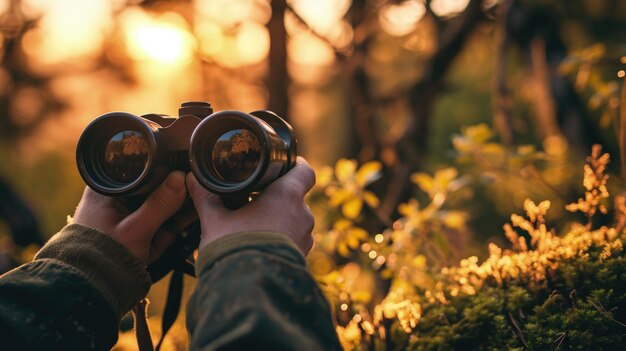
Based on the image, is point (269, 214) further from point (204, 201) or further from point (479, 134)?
point (479, 134)

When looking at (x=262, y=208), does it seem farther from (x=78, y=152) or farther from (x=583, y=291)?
(x=583, y=291)

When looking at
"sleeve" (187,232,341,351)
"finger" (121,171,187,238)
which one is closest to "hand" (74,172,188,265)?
"finger" (121,171,187,238)

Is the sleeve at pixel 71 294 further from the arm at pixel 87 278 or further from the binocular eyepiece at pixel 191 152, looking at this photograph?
the binocular eyepiece at pixel 191 152

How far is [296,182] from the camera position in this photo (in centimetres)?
133

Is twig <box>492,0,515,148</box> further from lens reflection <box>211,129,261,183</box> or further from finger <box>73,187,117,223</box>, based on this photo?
finger <box>73,187,117,223</box>

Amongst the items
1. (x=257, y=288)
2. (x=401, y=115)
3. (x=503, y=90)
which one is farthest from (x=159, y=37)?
(x=257, y=288)

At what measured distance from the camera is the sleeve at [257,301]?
3.01 ft

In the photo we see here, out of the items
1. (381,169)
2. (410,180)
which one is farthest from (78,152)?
(381,169)

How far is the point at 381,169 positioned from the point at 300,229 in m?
3.21

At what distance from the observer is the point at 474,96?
42.3 ft

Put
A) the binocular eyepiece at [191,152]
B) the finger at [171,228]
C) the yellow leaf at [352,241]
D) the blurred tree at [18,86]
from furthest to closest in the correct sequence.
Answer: the blurred tree at [18,86]
the yellow leaf at [352,241]
the finger at [171,228]
the binocular eyepiece at [191,152]

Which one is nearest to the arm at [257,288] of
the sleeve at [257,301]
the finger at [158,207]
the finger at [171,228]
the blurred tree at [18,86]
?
the sleeve at [257,301]

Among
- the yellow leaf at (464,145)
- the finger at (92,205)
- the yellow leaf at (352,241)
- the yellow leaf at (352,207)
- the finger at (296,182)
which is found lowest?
the yellow leaf at (352,207)

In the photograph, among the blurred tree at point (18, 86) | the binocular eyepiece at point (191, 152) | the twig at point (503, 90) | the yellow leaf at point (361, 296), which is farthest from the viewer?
the blurred tree at point (18, 86)
